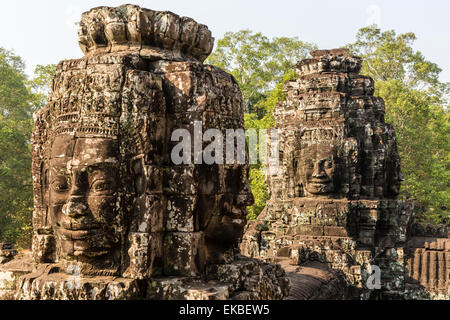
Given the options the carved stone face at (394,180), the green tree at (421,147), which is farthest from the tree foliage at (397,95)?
the carved stone face at (394,180)

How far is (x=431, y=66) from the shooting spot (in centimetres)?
2620

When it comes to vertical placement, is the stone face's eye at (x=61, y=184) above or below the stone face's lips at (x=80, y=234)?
above

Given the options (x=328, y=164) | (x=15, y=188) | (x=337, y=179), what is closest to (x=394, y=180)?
(x=337, y=179)

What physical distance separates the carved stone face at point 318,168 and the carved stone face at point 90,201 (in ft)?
24.0

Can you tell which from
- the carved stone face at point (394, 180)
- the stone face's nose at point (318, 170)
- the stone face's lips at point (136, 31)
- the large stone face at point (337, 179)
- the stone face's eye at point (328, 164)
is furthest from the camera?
the carved stone face at point (394, 180)

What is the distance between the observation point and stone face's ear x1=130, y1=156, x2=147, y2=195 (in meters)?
4.20

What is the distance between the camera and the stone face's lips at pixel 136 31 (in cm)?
453

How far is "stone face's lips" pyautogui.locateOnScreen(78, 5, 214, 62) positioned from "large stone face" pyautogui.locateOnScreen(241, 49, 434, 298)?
624 centimetres

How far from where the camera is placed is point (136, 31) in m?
4.52

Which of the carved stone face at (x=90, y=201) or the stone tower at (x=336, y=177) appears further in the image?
the stone tower at (x=336, y=177)

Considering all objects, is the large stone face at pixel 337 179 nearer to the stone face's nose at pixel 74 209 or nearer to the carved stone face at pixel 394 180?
the carved stone face at pixel 394 180

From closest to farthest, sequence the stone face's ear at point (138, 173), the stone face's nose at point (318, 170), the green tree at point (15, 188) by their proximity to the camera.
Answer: the stone face's ear at point (138, 173)
the stone face's nose at point (318, 170)
the green tree at point (15, 188)

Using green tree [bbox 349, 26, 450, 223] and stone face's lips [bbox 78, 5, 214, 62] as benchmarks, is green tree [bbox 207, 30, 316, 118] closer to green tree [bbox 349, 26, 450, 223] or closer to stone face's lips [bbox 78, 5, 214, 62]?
green tree [bbox 349, 26, 450, 223]

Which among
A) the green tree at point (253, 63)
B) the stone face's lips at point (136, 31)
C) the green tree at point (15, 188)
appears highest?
the green tree at point (253, 63)
